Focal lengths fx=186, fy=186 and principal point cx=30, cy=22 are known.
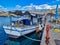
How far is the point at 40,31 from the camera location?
5203mm

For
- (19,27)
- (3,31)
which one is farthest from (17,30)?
(3,31)

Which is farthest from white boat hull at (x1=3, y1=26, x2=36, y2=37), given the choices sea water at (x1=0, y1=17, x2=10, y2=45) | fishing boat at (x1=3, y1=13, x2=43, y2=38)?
sea water at (x1=0, y1=17, x2=10, y2=45)

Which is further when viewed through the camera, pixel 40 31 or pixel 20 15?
pixel 40 31

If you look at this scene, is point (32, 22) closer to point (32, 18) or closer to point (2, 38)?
point (32, 18)

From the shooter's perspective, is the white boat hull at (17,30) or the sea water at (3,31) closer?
the sea water at (3,31)

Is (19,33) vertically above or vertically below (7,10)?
below

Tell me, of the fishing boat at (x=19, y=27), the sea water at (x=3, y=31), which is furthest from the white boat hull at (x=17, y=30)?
the sea water at (x=3, y=31)

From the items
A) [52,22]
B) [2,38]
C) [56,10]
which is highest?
[56,10]

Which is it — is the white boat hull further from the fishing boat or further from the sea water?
the sea water

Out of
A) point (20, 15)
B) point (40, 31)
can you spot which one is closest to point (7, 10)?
point (20, 15)

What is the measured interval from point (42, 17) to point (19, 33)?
76 cm

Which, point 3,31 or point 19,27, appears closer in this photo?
point 19,27

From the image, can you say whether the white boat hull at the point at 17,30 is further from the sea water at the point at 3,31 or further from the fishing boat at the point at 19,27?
the sea water at the point at 3,31

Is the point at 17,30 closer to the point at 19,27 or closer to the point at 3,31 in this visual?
the point at 19,27
